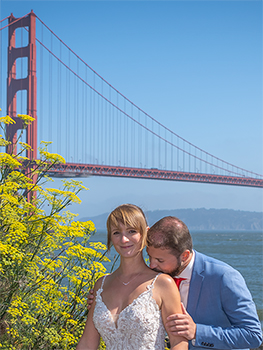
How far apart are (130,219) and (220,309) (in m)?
0.52

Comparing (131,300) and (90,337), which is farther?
(90,337)

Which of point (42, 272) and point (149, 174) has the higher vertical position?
point (149, 174)

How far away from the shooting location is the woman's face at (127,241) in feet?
5.26

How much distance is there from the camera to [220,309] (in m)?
1.64

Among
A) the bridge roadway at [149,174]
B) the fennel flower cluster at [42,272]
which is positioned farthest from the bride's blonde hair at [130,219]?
the bridge roadway at [149,174]

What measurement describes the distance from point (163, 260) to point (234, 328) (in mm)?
369

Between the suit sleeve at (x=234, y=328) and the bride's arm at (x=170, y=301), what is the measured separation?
8 cm

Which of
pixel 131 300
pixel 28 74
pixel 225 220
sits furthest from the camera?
pixel 225 220

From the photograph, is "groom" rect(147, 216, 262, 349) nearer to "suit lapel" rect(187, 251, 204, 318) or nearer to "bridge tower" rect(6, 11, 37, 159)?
"suit lapel" rect(187, 251, 204, 318)

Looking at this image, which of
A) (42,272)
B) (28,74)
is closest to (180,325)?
(42,272)

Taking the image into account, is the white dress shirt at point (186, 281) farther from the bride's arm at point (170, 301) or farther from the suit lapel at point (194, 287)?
the bride's arm at point (170, 301)

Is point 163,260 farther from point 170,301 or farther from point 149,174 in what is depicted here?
point 149,174

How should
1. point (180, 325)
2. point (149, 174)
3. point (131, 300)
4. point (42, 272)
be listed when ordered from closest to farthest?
1. point (180, 325)
2. point (131, 300)
3. point (42, 272)
4. point (149, 174)

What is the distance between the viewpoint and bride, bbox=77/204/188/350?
5.04 ft
